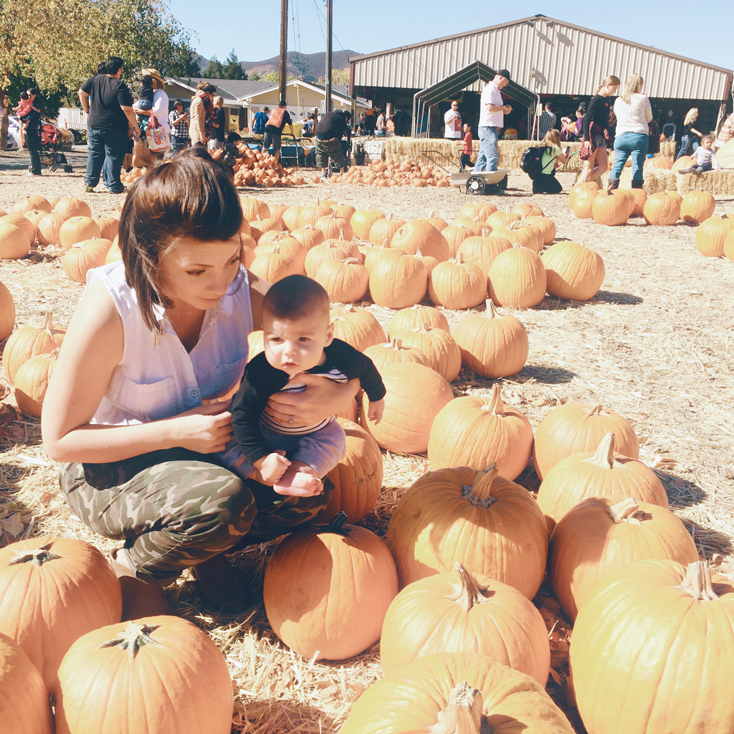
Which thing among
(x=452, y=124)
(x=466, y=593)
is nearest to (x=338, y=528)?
(x=466, y=593)

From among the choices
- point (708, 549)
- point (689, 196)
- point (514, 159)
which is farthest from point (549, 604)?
point (514, 159)

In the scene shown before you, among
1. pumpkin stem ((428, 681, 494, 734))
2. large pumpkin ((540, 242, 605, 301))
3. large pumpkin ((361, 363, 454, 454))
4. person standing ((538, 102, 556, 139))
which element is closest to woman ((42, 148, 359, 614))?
pumpkin stem ((428, 681, 494, 734))

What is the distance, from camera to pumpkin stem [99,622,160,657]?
1653 mm

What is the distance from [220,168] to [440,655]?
159 centimetres

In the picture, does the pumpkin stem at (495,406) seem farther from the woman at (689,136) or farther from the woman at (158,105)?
the woman at (689,136)

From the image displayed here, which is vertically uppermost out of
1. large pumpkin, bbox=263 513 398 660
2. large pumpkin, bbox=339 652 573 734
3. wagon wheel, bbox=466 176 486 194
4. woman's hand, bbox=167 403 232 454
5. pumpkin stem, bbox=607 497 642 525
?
wagon wheel, bbox=466 176 486 194

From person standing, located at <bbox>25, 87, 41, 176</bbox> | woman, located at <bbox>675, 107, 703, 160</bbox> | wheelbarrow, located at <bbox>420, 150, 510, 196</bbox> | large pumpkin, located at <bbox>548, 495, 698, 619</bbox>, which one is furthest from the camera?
woman, located at <bbox>675, 107, 703, 160</bbox>

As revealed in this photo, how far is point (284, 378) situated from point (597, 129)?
1271 centimetres

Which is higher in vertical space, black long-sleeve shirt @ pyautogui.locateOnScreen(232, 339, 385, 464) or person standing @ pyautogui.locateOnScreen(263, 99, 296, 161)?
person standing @ pyautogui.locateOnScreen(263, 99, 296, 161)

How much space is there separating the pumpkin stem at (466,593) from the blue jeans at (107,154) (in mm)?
11351

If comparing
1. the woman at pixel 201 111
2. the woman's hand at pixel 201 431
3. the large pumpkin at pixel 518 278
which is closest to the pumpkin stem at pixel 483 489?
the woman's hand at pixel 201 431

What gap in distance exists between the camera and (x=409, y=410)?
11.2 ft

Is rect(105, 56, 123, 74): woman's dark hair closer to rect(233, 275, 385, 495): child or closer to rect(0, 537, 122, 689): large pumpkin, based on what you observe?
rect(233, 275, 385, 495): child

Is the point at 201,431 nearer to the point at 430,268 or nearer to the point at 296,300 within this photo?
the point at 296,300
